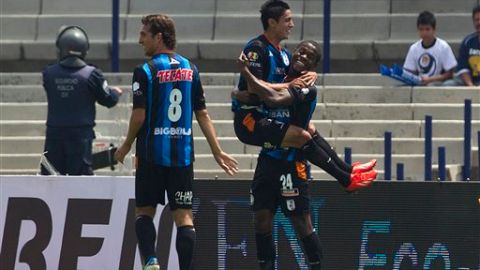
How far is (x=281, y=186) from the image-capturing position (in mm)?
9320

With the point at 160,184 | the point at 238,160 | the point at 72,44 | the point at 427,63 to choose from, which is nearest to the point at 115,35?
the point at 238,160

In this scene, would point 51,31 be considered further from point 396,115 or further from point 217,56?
point 396,115

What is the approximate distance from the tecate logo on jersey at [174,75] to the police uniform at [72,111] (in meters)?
3.32

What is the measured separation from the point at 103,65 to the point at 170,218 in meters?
7.04

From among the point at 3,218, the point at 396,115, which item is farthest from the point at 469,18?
the point at 3,218

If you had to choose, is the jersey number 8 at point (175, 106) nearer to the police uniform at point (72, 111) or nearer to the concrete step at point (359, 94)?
the police uniform at point (72, 111)

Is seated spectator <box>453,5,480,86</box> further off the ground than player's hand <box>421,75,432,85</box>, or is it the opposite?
seated spectator <box>453,5,480,86</box>

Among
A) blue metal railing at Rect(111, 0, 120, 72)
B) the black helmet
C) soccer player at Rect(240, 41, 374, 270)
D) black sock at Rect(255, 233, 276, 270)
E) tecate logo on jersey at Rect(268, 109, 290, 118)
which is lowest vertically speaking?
black sock at Rect(255, 233, 276, 270)

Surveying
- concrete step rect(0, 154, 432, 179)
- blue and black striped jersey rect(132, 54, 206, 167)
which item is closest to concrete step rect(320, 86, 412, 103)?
concrete step rect(0, 154, 432, 179)

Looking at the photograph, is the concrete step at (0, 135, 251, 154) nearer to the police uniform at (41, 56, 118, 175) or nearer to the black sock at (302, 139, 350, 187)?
the police uniform at (41, 56, 118, 175)

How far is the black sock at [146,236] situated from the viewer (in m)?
9.04

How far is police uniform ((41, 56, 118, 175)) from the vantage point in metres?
12.2

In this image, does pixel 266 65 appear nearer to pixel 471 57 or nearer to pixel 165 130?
pixel 165 130

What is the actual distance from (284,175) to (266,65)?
31.6 inches
